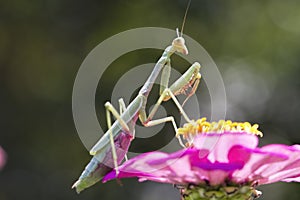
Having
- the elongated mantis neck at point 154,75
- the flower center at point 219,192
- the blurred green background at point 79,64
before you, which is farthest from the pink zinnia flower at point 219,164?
the blurred green background at point 79,64

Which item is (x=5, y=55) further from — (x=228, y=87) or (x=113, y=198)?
(x=228, y=87)

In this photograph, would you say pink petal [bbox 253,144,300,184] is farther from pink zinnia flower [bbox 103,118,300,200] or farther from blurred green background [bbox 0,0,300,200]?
blurred green background [bbox 0,0,300,200]

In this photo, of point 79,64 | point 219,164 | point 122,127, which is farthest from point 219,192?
point 79,64

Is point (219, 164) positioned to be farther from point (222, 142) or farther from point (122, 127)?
point (122, 127)

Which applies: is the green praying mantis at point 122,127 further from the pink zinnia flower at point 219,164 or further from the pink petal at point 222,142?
the pink petal at point 222,142

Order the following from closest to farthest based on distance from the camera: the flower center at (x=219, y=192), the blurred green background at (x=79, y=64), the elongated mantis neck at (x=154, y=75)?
the flower center at (x=219, y=192) < the elongated mantis neck at (x=154, y=75) < the blurred green background at (x=79, y=64)

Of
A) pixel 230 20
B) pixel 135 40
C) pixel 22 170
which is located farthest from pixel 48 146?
pixel 230 20

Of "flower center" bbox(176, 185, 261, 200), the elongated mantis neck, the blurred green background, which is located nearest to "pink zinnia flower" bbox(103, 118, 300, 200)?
"flower center" bbox(176, 185, 261, 200)
